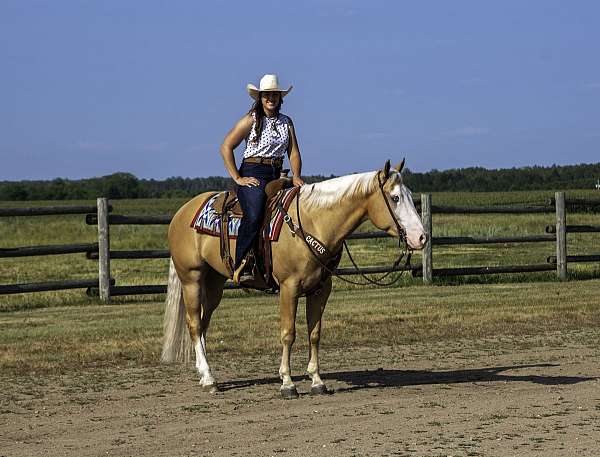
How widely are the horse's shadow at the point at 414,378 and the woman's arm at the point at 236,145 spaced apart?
188 centimetres

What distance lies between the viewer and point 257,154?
1041 centimetres

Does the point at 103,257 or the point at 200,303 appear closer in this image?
the point at 200,303

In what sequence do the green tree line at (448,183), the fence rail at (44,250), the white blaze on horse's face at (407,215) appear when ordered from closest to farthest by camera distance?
the white blaze on horse's face at (407,215) → the fence rail at (44,250) → the green tree line at (448,183)

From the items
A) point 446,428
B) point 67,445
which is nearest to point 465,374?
point 446,428

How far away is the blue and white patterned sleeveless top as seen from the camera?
1032 centimetres

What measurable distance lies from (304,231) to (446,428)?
8.11 feet

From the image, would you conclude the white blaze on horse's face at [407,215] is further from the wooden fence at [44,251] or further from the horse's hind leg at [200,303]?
the wooden fence at [44,251]

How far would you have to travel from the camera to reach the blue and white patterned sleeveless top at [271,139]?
33.9ft

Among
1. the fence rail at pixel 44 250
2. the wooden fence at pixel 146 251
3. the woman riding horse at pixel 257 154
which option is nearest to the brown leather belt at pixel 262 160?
the woman riding horse at pixel 257 154

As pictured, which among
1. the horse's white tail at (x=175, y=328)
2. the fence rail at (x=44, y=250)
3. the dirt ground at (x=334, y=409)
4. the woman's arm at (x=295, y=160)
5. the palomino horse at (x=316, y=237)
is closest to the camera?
the dirt ground at (x=334, y=409)

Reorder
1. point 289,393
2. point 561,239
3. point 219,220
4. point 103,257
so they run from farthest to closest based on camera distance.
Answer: point 561,239 → point 103,257 → point 219,220 → point 289,393

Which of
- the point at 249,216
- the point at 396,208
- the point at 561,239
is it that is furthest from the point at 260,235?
the point at 561,239

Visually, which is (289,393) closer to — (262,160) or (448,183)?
(262,160)

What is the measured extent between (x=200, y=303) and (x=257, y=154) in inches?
62.2
